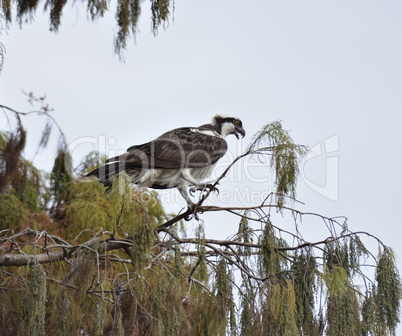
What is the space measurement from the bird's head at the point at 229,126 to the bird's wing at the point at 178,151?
402 mm

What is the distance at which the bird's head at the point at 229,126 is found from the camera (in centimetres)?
748

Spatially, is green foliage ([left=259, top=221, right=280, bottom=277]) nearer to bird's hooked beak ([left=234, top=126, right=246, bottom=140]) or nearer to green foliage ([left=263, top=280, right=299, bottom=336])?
green foliage ([left=263, top=280, right=299, bottom=336])

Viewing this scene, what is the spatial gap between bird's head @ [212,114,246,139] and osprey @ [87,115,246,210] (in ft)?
1.15

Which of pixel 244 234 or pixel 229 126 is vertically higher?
pixel 229 126

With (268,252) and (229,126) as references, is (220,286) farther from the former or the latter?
(229,126)

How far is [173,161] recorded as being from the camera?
650cm

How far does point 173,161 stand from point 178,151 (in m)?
0.15

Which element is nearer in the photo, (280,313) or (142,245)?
(142,245)

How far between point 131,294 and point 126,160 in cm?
180

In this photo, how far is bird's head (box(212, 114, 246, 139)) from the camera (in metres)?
7.48

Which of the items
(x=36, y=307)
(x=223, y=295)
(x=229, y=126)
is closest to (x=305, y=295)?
(x=223, y=295)

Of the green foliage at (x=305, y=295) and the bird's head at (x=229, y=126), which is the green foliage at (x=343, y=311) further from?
the bird's head at (x=229, y=126)

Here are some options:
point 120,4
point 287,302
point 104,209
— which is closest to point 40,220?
point 104,209

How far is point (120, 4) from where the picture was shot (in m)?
6.29
